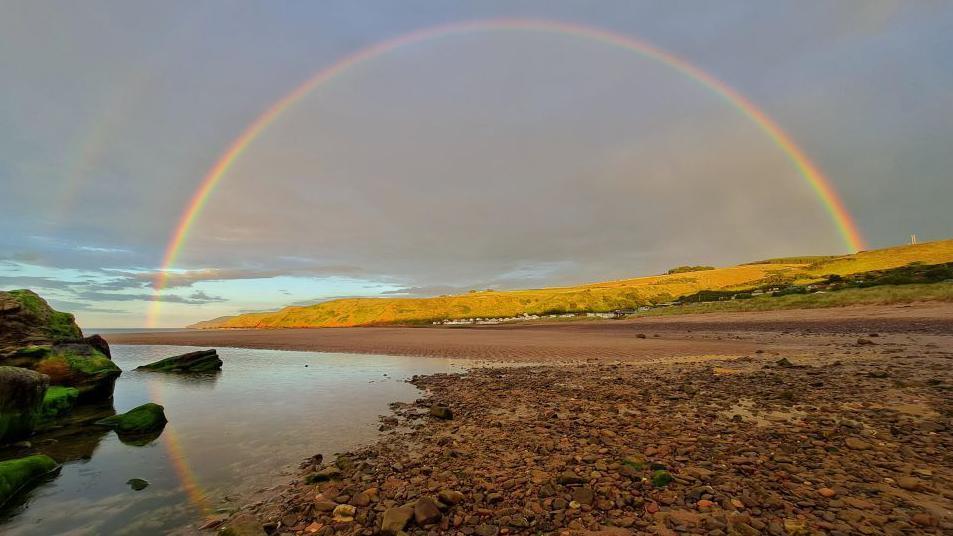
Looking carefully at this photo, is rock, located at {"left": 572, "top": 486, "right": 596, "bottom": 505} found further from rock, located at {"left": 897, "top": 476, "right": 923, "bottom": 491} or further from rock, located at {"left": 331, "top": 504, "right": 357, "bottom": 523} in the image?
rock, located at {"left": 897, "top": 476, "right": 923, "bottom": 491}

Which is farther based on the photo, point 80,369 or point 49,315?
point 49,315

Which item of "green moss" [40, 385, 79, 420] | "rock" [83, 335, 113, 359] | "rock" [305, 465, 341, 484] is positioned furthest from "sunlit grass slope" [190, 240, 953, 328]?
"rock" [305, 465, 341, 484]

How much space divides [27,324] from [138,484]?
18.5m

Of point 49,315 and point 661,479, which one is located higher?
point 49,315

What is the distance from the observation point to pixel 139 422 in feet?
49.2

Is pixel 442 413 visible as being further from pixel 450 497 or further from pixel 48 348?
pixel 48 348

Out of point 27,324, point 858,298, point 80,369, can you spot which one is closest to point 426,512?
Result: point 80,369

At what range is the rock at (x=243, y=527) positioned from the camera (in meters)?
6.91

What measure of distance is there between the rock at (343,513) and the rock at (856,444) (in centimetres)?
1025

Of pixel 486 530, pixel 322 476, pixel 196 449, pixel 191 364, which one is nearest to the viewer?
pixel 486 530

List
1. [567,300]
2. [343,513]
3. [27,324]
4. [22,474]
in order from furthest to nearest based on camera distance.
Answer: [567,300] < [27,324] < [22,474] < [343,513]

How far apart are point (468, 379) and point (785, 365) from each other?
16.2 metres

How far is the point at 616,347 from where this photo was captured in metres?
36.8

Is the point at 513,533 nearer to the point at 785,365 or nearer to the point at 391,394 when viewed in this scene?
the point at 391,394
